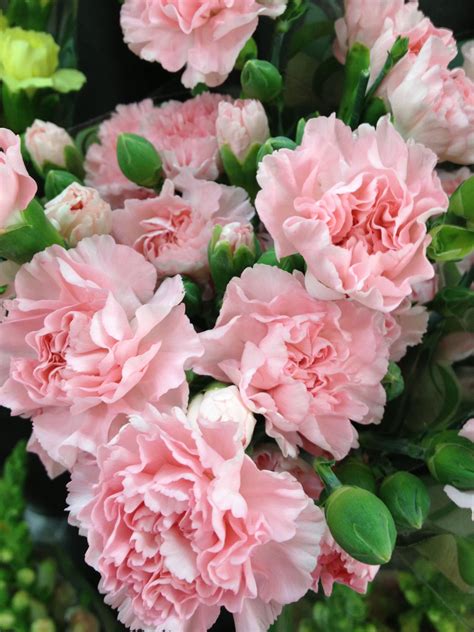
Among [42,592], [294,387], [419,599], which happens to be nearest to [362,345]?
[294,387]

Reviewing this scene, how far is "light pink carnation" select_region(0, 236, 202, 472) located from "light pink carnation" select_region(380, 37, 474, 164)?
0.24 m

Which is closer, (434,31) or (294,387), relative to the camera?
(294,387)

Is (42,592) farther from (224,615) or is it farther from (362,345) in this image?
(362,345)

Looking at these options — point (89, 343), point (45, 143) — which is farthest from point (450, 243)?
point (45, 143)

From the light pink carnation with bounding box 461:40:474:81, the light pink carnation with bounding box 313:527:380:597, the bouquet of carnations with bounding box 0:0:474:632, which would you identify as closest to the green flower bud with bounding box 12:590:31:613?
the bouquet of carnations with bounding box 0:0:474:632

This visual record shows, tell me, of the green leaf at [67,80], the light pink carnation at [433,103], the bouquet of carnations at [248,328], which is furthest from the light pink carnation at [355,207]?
the green leaf at [67,80]

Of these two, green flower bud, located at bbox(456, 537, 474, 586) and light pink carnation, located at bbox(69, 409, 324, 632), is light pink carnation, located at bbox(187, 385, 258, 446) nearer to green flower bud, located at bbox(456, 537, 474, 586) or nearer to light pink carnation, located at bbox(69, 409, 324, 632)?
light pink carnation, located at bbox(69, 409, 324, 632)

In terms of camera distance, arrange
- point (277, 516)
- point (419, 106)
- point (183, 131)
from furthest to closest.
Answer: point (183, 131)
point (419, 106)
point (277, 516)

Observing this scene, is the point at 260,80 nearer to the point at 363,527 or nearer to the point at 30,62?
the point at 30,62

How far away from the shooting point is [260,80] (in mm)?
652

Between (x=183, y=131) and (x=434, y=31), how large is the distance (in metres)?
0.24

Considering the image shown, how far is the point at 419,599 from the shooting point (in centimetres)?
66

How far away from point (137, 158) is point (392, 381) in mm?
277

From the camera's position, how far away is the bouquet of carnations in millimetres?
470
